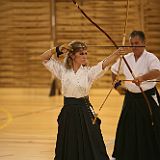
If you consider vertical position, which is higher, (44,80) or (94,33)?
(94,33)

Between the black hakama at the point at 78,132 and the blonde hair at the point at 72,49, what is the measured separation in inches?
11.3

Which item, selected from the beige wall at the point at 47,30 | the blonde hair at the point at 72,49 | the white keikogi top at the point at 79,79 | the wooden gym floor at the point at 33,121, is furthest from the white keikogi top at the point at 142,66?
the beige wall at the point at 47,30

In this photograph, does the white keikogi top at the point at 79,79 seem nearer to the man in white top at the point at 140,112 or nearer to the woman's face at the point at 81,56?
the woman's face at the point at 81,56

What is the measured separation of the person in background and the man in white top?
0.52 m

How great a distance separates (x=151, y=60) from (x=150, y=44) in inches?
239

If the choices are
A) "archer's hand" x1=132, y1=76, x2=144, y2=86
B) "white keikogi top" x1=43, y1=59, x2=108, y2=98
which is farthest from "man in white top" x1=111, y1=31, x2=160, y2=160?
"white keikogi top" x1=43, y1=59, x2=108, y2=98

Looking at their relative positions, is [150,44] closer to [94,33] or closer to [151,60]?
[94,33]

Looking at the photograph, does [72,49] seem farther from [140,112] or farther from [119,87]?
[140,112]

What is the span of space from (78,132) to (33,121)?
335 cm

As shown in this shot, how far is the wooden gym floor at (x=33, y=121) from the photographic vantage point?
5457 mm

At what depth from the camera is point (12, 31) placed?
35.7 ft

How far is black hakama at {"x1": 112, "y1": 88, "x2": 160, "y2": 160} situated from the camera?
4473 mm

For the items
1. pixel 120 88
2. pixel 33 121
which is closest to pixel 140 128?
pixel 120 88

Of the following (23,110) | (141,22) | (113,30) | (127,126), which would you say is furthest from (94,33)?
(127,126)
